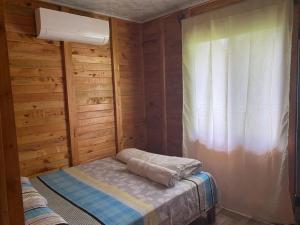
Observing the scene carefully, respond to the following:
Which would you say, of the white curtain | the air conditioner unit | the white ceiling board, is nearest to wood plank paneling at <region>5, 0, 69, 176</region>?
the air conditioner unit

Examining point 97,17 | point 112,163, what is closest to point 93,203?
point 112,163

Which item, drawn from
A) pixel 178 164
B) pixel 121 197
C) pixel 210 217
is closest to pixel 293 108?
pixel 178 164

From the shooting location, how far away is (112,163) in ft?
9.11

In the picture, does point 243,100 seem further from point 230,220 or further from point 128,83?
point 128,83

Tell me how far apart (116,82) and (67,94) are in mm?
692

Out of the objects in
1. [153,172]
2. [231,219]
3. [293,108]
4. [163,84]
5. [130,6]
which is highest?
[130,6]

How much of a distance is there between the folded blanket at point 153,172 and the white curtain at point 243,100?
2.59 feet

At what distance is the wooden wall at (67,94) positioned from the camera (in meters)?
2.35

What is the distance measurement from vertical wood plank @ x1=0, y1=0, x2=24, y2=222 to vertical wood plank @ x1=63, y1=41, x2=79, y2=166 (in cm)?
203

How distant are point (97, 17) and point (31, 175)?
1.96 m

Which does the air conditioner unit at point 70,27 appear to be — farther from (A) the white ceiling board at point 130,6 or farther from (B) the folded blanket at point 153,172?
(B) the folded blanket at point 153,172

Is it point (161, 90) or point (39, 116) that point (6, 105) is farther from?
point (161, 90)

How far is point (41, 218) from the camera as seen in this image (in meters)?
1.48

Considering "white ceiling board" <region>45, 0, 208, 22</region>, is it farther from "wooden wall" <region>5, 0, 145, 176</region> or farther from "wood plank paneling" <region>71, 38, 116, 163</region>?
"wood plank paneling" <region>71, 38, 116, 163</region>
